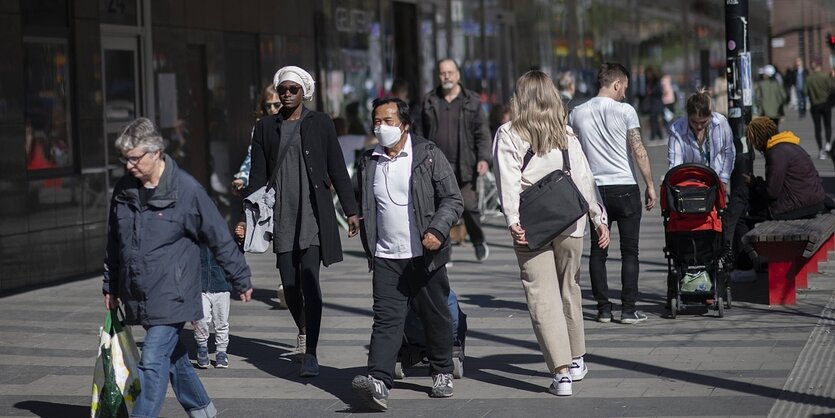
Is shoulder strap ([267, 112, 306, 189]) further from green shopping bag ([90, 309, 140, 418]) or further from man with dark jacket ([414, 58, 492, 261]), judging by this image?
man with dark jacket ([414, 58, 492, 261])

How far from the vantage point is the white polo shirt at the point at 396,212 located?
7191 millimetres

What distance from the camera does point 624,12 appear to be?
1577 inches

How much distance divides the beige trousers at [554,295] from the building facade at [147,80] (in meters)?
6.21

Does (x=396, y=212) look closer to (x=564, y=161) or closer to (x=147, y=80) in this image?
(x=564, y=161)

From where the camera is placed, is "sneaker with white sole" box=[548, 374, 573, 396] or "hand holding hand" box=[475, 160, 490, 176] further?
"hand holding hand" box=[475, 160, 490, 176]

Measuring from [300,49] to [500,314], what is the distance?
886 centimetres

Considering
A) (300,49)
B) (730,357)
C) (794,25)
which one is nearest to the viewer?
(730,357)

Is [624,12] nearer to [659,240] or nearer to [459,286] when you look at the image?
[659,240]

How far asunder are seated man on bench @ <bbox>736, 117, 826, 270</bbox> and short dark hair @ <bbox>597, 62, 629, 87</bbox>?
1.62m

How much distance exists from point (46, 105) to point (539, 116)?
6773mm

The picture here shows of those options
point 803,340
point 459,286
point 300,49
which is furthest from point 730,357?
point 300,49

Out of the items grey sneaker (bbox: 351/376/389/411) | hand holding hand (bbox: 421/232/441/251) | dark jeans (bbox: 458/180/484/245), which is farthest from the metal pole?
grey sneaker (bbox: 351/376/389/411)

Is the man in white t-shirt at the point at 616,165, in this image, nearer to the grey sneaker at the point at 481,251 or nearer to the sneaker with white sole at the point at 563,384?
the sneaker with white sole at the point at 563,384

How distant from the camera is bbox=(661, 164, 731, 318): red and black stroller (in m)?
9.42
